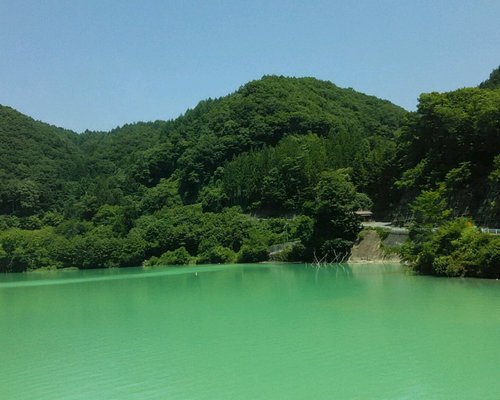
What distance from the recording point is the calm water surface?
9.62 m

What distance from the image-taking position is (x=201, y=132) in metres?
82.8

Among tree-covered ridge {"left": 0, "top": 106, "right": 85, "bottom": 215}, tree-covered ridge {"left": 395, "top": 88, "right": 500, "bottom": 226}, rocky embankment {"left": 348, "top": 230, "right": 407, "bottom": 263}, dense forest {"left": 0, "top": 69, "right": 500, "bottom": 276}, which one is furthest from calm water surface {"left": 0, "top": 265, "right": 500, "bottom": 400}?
tree-covered ridge {"left": 0, "top": 106, "right": 85, "bottom": 215}

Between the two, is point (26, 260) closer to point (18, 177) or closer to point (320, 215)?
point (18, 177)

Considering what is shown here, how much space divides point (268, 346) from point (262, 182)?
1804 inches

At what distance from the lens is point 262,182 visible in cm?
5822

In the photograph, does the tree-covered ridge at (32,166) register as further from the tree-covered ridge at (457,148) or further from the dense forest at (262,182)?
the tree-covered ridge at (457,148)

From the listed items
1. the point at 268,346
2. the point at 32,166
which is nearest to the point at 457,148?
the point at 268,346

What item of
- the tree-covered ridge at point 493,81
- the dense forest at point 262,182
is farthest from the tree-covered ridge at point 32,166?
the tree-covered ridge at point 493,81

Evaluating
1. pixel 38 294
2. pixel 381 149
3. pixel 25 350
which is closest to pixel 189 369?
pixel 25 350

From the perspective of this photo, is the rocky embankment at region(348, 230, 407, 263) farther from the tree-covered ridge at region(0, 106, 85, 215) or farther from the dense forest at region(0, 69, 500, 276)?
the tree-covered ridge at region(0, 106, 85, 215)

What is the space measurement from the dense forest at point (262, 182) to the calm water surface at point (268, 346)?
30.3 ft

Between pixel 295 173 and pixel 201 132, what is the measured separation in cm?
3160

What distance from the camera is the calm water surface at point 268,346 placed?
31.6 ft

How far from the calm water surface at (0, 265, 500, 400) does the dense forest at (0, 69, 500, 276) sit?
30.3 feet
